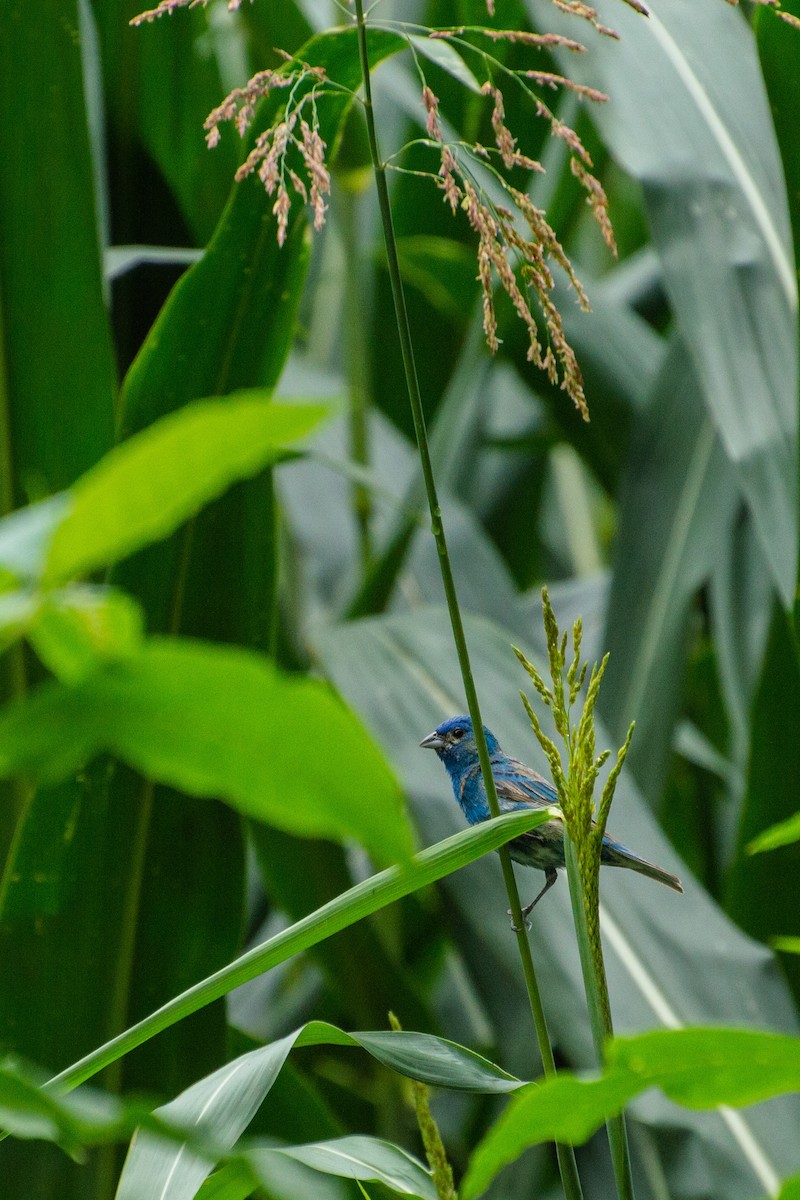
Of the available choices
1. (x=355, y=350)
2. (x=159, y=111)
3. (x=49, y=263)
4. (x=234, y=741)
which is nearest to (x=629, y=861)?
(x=234, y=741)

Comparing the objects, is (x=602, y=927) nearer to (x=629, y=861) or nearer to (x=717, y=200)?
(x=629, y=861)

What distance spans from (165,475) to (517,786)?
644mm

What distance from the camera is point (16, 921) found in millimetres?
894

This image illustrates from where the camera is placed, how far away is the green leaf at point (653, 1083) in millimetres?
231

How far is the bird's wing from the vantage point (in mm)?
744

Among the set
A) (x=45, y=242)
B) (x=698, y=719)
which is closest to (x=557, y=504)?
(x=698, y=719)

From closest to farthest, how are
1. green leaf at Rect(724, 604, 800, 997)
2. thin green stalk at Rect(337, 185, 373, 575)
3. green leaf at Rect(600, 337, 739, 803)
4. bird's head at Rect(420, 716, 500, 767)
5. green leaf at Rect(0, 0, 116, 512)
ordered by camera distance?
1. bird's head at Rect(420, 716, 500, 767)
2. green leaf at Rect(0, 0, 116, 512)
3. green leaf at Rect(724, 604, 800, 997)
4. green leaf at Rect(600, 337, 739, 803)
5. thin green stalk at Rect(337, 185, 373, 575)

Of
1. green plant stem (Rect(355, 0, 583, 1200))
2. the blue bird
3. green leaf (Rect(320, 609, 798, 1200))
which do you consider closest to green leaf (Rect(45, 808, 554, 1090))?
green plant stem (Rect(355, 0, 583, 1200))

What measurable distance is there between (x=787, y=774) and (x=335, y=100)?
74 centimetres

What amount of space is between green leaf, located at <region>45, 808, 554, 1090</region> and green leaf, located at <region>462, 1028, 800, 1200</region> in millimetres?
177

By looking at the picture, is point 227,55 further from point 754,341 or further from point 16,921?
point 16,921

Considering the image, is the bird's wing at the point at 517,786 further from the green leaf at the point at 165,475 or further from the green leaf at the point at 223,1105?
the green leaf at the point at 165,475

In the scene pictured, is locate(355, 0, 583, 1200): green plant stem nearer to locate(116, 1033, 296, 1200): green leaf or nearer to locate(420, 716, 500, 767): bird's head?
locate(116, 1033, 296, 1200): green leaf

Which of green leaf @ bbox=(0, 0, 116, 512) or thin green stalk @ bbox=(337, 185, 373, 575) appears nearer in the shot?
green leaf @ bbox=(0, 0, 116, 512)
